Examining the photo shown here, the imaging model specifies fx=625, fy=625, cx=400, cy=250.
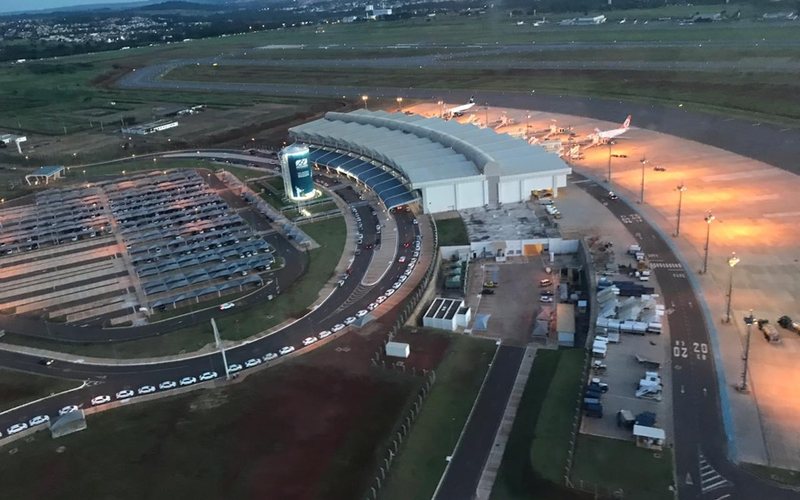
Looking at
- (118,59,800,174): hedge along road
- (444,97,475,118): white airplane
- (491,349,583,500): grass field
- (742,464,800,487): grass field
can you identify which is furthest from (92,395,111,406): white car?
(444,97,475,118): white airplane

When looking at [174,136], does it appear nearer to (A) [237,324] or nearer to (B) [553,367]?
(A) [237,324]

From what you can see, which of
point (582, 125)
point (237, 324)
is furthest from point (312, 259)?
point (582, 125)

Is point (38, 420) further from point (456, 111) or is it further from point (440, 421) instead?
point (456, 111)

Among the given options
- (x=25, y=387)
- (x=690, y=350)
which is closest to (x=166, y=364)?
(x=25, y=387)

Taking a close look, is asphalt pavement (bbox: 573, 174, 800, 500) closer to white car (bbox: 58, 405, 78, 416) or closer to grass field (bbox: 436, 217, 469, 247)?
grass field (bbox: 436, 217, 469, 247)

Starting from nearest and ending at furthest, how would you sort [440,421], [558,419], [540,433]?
[540,433] < [558,419] < [440,421]
